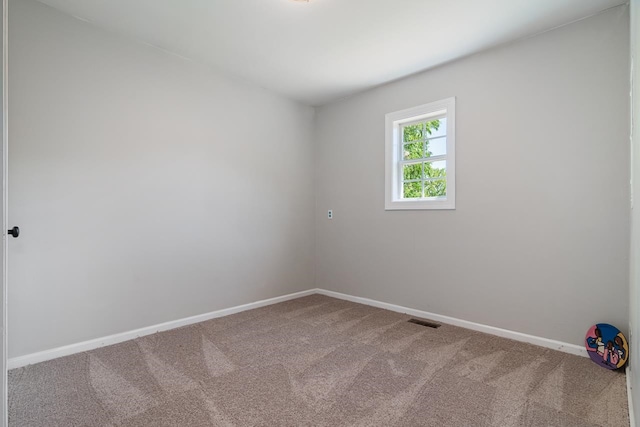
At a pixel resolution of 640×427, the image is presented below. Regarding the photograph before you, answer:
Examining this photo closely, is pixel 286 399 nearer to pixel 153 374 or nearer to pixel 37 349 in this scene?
pixel 153 374

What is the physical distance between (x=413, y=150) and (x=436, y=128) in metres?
0.35

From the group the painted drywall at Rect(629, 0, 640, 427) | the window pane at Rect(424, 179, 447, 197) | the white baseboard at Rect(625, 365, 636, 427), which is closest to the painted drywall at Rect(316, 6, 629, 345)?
the window pane at Rect(424, 179, 447, 197)

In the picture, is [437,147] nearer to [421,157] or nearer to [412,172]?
[421,157]

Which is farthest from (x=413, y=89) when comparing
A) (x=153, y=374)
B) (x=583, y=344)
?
(x=153, y=374)

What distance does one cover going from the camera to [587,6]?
2426 millimetres

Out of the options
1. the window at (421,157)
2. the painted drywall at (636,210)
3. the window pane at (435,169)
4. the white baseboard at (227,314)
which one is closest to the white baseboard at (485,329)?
the white baseboard at (227,314)

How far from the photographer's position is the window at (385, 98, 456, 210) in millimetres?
3354

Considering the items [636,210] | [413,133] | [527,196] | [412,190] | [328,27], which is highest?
[328,27]

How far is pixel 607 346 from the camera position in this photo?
235 centimetres

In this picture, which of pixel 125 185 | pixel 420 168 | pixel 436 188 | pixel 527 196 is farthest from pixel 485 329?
pixel 125 185

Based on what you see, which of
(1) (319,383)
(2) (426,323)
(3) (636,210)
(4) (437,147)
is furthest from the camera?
(4) (437,147)

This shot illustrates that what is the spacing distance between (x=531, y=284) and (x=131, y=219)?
142 inches

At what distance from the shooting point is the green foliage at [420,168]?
3.57 m

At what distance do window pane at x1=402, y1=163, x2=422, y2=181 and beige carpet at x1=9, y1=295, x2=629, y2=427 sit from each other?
1.70 metres
